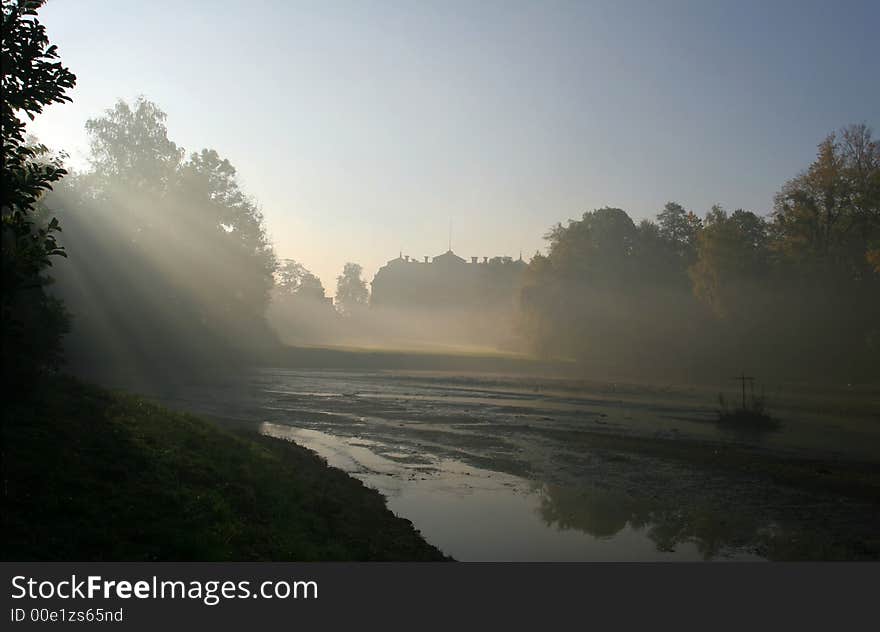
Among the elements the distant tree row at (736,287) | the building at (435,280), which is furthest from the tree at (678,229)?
the building at (435,280)

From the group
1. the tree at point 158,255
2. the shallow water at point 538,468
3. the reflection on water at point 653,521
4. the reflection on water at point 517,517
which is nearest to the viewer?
the reflection on water at point 517,517

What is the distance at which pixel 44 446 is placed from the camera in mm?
11430

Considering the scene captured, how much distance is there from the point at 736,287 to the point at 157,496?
7123cm

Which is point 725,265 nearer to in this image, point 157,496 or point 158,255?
point 158,255

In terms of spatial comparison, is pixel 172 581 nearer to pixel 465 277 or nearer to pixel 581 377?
pixel 581 377

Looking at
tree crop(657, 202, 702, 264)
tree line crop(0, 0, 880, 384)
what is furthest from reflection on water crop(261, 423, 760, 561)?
tree crop(657, 202, 702, 264)

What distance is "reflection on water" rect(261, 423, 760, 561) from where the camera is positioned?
14.2 metres

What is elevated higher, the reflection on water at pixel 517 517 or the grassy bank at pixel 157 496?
the grassy bank at pixel 157 496

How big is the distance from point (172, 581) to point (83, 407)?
29.2ft

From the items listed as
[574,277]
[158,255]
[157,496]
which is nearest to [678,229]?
[574,277]

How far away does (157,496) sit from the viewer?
10.8 m

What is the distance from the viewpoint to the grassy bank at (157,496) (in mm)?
8812

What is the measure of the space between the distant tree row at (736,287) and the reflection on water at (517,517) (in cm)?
4584

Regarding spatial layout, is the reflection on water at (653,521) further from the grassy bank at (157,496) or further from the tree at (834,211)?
the tree at (834,211)
